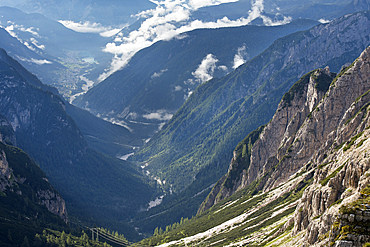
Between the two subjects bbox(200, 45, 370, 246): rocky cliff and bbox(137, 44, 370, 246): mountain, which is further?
bbox(137, 44, 370, 246): mountain

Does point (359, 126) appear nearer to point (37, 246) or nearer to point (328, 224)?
point (328, 224)

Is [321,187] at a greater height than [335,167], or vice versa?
[335,167]

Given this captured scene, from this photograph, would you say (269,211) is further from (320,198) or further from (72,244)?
(72,244)

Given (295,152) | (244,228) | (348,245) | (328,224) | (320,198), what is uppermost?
(295,152)

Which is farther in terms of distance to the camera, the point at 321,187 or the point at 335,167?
the point at 335,167

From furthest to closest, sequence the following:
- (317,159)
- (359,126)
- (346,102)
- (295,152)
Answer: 1. (295,152)
2. (346,102)
3. (317,159)
4. (359,126)

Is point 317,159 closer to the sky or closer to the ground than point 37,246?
closer to the sky

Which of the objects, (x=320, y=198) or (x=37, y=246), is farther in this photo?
(x=37, y=246)

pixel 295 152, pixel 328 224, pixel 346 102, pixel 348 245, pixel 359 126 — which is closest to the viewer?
pixel 348 245

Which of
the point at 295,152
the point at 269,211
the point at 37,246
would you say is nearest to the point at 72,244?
the point at 37,246

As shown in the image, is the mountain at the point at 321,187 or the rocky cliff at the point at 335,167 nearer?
the rocky cliff at the point at 335,167
